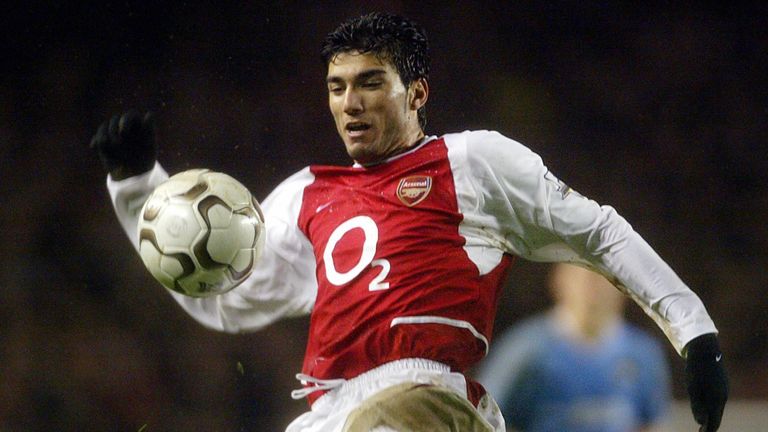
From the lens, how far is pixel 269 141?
260 inches

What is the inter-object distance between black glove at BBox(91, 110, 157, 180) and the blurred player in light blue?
141cm

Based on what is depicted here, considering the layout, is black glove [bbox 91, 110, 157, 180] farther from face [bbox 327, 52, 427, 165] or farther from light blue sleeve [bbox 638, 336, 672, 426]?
light blue sleeve [bbox 638, 336, 672, 426]

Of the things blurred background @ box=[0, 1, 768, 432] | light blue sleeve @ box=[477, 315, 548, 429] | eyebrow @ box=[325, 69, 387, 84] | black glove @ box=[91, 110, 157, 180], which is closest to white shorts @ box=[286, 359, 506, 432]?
eyebrow @ box=[325, 69, 387, 84]

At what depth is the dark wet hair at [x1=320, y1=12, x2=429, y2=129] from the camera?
3150 millimetres

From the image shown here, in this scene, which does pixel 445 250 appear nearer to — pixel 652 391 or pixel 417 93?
pixel 417 93

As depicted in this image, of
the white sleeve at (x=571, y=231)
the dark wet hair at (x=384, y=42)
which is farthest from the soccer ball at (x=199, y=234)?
the white sleeve at (x=571, y=231)

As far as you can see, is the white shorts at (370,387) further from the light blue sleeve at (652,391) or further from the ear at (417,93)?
the light blue sleeve at (652,391)

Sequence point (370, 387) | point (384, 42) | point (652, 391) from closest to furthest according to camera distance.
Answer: point (370, 387)
point (384, 42)
point (652, 391)

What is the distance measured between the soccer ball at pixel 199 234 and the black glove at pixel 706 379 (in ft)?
3.45

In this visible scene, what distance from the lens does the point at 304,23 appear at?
6977 millimetres

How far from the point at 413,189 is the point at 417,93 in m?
0.35

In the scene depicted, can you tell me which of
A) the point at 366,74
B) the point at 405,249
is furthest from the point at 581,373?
the point at 366,74

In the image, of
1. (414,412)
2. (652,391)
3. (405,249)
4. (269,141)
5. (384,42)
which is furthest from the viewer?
(269,141)

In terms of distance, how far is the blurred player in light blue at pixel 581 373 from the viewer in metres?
4.02
